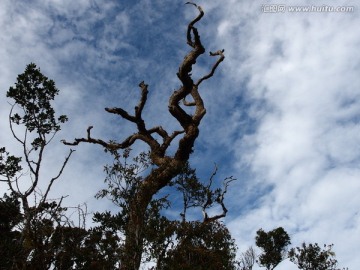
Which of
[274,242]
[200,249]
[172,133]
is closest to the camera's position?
[200,249]

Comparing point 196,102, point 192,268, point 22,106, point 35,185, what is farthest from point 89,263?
point 196,102

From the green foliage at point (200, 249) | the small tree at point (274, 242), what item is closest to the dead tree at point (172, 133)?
the green foliage at point (200, 249)

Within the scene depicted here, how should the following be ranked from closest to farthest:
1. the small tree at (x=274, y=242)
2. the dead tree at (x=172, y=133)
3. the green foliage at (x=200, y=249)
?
the green foliage at (x=200, y=249) → the dead tree at (x=172, y=133) → the small tree at (x=274, y=242)

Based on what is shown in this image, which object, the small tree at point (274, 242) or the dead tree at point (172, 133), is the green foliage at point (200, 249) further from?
the small tree at point (274, 242)

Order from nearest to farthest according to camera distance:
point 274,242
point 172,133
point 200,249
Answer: point 200,249 < point 172,133 < point 274,242

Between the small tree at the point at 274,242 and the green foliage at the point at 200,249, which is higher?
the small tree at the point at 274,242

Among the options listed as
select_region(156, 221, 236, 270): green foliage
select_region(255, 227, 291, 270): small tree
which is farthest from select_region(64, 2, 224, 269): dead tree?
select_region(255, 227, 291, 270): small tree

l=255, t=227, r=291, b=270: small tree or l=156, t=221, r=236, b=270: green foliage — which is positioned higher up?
l=255, t=227, r=291, b=270: small tree

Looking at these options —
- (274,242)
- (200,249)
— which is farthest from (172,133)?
(274,242)

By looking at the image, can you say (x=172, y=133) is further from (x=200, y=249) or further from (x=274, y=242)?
(x=274, y=242)

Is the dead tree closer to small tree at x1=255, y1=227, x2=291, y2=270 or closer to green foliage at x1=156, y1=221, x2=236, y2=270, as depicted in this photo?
green foliage at x1=156, y1=221, x2=236, y2=270

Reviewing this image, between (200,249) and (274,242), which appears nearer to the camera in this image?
(200,249)

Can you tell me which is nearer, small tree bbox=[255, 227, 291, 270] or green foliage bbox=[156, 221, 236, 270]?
green foliage bbox=[156, 221, 236, 270]

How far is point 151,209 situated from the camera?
15.2 meters
